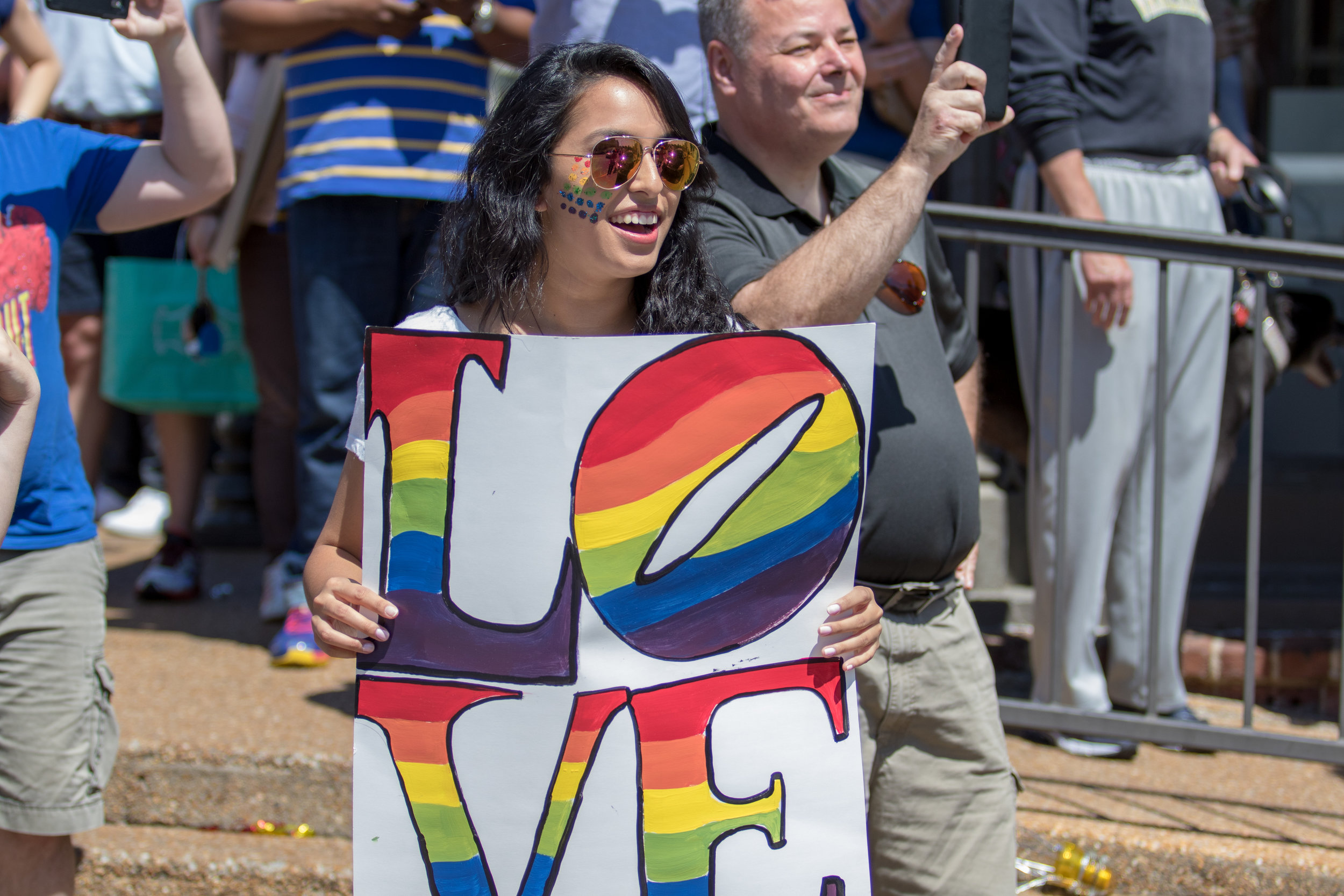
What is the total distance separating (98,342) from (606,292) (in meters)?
3.35

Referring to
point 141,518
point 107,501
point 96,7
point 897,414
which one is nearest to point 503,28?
point 96,7

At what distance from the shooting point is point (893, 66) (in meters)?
3.96

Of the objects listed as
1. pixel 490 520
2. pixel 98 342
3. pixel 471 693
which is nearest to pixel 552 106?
pixel 490 520

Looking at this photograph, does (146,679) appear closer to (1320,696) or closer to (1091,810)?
(1091,810)

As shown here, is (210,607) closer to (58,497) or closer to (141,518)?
(141,518)

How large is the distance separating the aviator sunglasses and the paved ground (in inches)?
74.3

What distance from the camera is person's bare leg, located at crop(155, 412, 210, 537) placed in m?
4.66

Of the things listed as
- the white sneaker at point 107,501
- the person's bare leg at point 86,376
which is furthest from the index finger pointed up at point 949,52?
the white sneaker at point 107,501

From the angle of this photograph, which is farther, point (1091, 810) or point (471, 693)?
point (1091, 810)

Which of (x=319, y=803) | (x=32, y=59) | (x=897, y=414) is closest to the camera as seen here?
(x=897, y=414)

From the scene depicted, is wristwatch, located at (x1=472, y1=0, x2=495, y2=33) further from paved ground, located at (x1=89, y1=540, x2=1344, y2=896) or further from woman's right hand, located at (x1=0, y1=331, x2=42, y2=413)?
woman's right hand, located at (x1=0, y1=331, x2=42, y2=413)

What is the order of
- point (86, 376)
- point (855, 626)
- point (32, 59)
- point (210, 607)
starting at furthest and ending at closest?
point (210, 607), point (86, 376), point (32, 59), point (855, 626)

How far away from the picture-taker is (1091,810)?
3174mm

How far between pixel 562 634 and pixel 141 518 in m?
5.00
